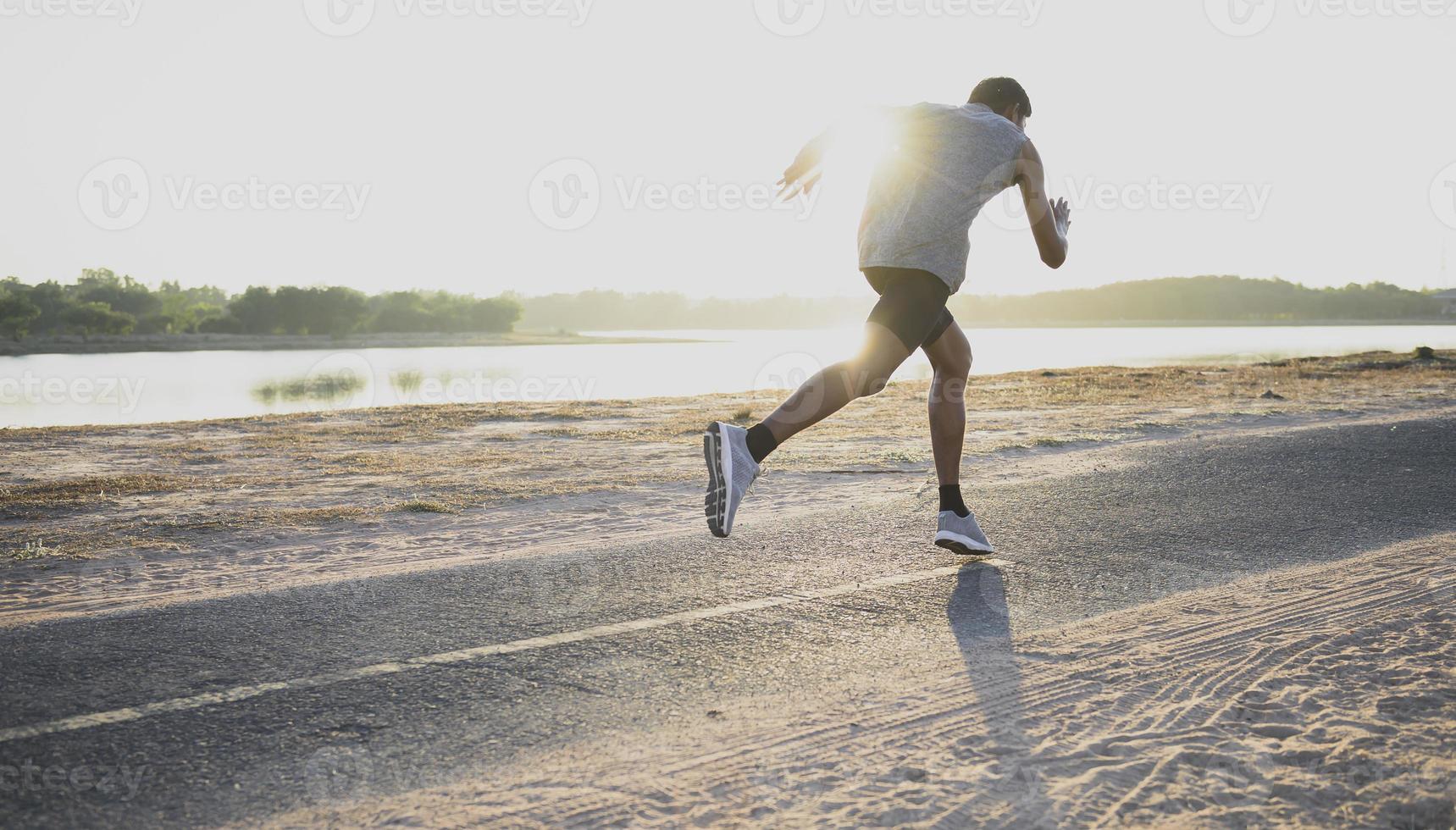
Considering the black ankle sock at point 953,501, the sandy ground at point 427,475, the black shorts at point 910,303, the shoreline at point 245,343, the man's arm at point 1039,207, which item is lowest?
the sandy ground at point 427,475

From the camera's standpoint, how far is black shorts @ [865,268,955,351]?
3596 mm

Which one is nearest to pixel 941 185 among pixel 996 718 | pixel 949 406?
pixel 949 406

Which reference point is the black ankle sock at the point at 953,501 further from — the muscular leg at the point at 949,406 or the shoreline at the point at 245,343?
the shoreline at the point at 245,343

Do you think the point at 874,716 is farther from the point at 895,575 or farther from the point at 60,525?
the point at 60,525

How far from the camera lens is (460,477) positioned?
7531 mm

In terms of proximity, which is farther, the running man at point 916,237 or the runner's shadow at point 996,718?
the running man at point 916,237

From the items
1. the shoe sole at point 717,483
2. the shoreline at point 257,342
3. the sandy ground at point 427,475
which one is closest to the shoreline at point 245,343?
the shoreline at point 257,342

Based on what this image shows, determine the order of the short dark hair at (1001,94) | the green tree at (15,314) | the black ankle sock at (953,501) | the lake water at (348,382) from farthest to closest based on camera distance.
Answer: the green tree at (15,314)
the lake water at (348,382)
the black ankle sock at (953,501)
the short dark hair at (1001,94)

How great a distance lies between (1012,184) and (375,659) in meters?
2.92

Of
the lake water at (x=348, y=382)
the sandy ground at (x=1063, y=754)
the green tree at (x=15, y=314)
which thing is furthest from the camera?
the green tree at (x=15, y=314)

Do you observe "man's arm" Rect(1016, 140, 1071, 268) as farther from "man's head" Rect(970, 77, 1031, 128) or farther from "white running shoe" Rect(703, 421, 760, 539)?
"white running shoe" Rect(703, 421, 760, 539)

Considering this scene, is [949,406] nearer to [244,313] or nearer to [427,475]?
[427,475]

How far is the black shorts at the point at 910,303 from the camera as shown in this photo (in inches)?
142

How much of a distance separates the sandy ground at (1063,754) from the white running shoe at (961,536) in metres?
1.15
